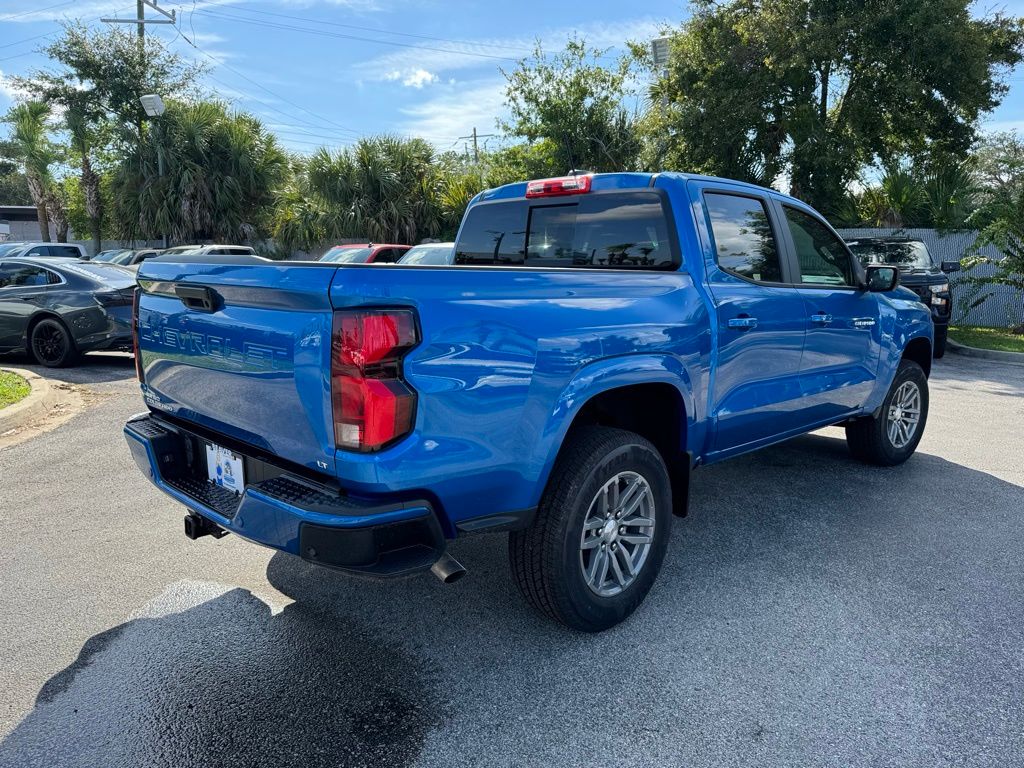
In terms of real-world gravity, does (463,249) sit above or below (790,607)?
above

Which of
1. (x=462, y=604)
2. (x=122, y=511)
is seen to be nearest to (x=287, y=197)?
(x=122, y=511)

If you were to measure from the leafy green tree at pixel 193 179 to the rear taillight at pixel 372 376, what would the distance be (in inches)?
949

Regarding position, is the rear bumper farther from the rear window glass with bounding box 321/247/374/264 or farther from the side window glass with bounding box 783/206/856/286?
the rear window glass with bounding box 321/247/374/264

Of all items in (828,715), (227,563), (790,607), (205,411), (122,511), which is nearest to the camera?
(828,715)

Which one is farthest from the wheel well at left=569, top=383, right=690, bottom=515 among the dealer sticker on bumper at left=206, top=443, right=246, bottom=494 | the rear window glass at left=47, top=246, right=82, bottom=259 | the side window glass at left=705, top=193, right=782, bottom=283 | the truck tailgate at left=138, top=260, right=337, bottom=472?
the rear window glass at left=47, top=246, right=82, bottom=259

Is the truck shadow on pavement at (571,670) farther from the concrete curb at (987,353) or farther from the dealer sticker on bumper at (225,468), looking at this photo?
the concrete curb at (987,353)

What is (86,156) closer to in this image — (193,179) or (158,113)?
(158,113)

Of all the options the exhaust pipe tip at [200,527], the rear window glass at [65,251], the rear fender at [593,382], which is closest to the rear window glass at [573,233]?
the rear fender at [593,382]

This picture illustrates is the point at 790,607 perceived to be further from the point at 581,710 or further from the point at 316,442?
the point at 316,442

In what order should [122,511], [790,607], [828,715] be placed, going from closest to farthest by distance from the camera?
[828,715] → [790,607] → [122,511]

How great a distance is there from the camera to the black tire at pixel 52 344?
30.8 feet

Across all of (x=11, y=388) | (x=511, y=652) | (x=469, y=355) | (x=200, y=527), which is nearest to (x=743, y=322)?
(x=469, y=355)

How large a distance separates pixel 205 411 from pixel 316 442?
782mm

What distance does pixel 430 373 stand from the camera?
2369mm
